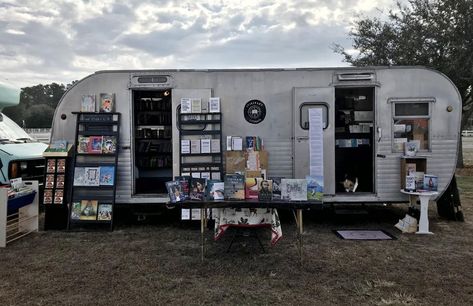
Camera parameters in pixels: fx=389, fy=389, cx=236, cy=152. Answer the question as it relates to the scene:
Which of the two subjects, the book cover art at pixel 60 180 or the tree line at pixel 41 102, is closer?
the book cover art at pixel 60 180

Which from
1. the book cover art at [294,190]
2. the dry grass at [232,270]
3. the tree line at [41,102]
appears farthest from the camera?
the tree line at [41,102]

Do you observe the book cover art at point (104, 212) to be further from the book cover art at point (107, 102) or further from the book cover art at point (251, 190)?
the book cover art at point (251, 190)

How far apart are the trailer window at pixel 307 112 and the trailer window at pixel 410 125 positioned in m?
1.07

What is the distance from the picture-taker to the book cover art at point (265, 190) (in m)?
4.31

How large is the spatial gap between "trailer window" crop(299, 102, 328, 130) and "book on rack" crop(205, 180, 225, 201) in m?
2.21

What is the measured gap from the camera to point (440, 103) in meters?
6.06

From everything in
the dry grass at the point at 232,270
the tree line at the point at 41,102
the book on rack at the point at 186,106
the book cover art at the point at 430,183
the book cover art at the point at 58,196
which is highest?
the tree line at the point at 41,102

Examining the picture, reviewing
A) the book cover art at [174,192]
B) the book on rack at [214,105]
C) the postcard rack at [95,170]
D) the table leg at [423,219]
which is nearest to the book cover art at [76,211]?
the postcard rack at [95,170]

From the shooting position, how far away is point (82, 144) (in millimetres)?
6121

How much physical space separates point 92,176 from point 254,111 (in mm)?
2721

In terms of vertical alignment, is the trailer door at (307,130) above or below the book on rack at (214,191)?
above

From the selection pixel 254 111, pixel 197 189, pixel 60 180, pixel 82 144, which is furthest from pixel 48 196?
pixel 254 111

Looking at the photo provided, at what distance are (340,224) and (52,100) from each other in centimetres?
5973

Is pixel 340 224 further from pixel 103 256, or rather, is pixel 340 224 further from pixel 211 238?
pixel 103 256
